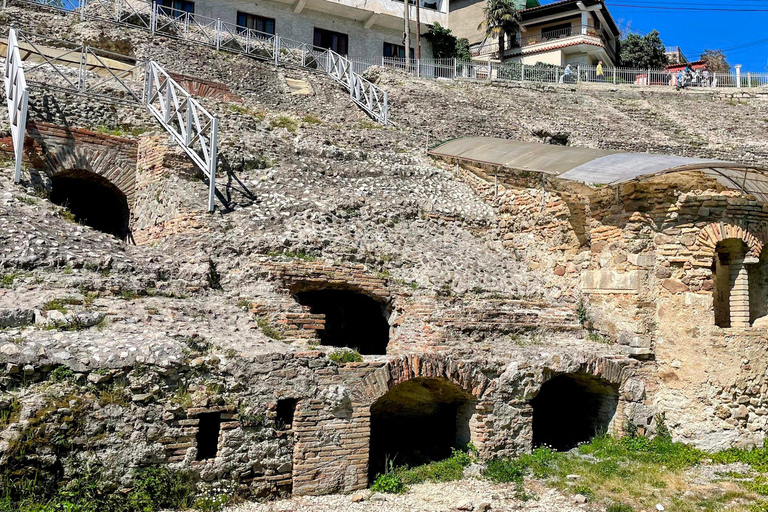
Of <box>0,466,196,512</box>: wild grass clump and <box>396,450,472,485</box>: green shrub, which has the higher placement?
<box>0,466,196,512</box>: wild grass clump

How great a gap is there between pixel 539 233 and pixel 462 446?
5391mm

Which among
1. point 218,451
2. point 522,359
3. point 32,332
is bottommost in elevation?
point 218,451

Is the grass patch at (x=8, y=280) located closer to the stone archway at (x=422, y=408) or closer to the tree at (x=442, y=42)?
the stone archway at (x=422, y=408)

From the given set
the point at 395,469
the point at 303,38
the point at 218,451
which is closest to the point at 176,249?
the point at 218,451

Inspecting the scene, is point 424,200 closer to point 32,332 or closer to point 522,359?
point 522,359

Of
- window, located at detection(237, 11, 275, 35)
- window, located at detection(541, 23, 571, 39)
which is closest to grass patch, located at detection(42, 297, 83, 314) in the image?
window, located at detection(237, 11, 275, 35)

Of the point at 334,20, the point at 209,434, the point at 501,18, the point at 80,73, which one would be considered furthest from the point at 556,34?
the point at 209,434

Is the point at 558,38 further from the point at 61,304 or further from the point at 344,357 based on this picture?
the point at 61,304

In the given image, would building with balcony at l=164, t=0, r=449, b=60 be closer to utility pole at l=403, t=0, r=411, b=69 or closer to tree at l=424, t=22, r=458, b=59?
tree at l=424, t=22, r=458, b=59

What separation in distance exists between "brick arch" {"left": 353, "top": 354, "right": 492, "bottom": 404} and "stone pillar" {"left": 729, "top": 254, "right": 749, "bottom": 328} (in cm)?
519

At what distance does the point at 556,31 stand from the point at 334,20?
16498 millimetres

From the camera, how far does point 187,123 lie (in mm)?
13055

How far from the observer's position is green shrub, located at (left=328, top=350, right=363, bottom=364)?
8.23 meters

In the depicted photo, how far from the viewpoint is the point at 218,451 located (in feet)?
24.1
